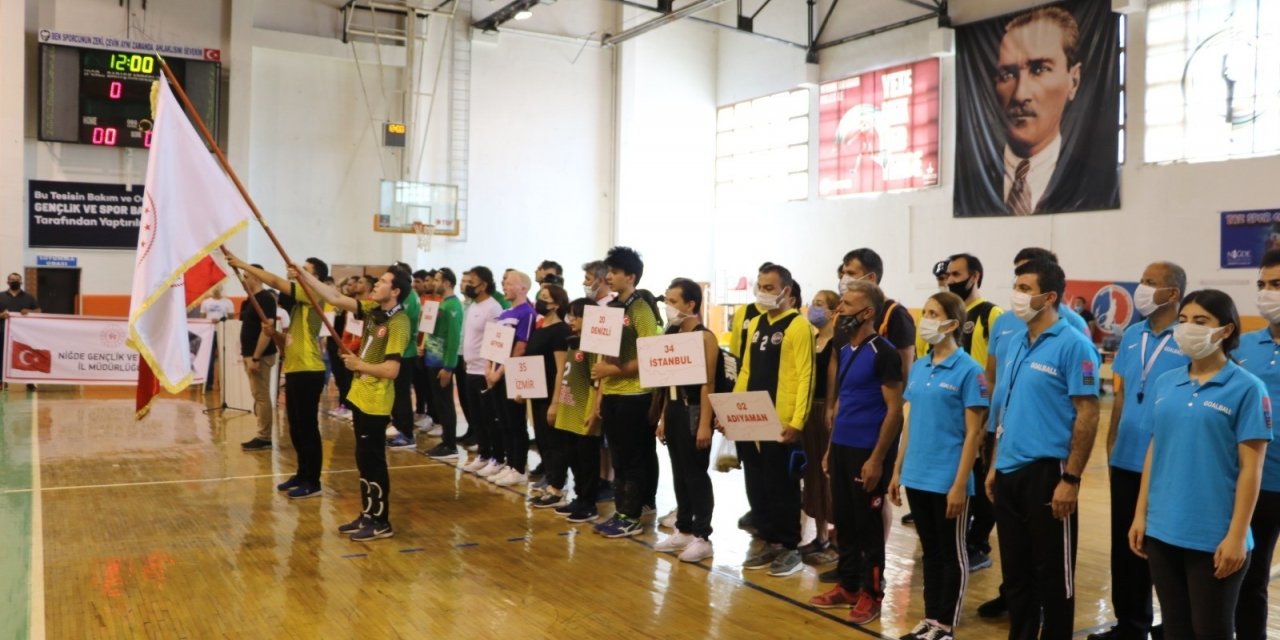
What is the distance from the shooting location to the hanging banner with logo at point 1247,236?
538 inches

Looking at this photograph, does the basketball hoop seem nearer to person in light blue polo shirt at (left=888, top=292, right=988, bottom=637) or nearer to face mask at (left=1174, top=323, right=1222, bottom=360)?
person in light blue polo shirt at (left=888, top=292, right=988, bottom=637)

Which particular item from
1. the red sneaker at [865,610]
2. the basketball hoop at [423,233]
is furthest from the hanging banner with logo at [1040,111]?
the red sneaker at [865,610]

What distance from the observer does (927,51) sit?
1822cm

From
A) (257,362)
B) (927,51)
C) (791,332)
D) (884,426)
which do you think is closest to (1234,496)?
(884,426)

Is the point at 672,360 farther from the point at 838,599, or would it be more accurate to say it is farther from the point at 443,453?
the point at 443,453

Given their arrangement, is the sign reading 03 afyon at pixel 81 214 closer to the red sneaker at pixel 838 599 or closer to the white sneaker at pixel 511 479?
the white sneaker at pixel 511 479

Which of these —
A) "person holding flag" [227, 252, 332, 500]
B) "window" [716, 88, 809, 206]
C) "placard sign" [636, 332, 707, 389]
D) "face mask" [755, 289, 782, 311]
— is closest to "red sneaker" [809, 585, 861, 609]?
"placard sign" [636, 332, 707, 389]

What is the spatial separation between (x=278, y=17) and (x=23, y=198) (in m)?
5.46

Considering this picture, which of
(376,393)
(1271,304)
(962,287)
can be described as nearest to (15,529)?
(376,393)

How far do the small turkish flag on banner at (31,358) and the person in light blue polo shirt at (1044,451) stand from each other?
13.5 meters

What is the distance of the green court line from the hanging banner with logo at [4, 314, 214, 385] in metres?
2.60

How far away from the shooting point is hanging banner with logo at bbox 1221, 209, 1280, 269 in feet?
44.8

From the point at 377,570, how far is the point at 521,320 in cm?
272

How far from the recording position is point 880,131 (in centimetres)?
1934
